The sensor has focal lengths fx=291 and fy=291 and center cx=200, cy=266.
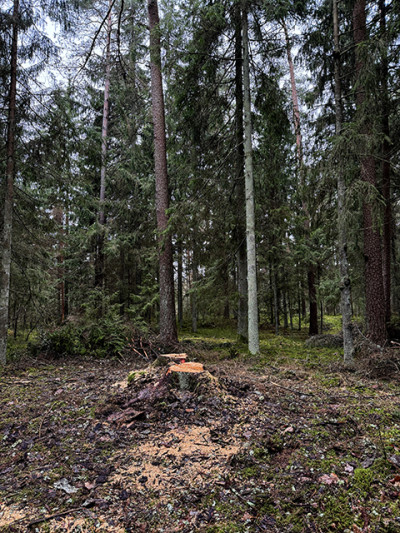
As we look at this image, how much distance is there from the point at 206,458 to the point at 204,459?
0.02 m

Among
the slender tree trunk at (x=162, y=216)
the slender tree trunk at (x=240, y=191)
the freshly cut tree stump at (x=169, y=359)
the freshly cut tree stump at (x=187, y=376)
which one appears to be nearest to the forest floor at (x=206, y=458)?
the freshly cut tree stump at (x=187, y=376)

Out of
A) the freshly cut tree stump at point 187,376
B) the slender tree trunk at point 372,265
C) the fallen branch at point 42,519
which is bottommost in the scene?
the fallen branch at point 42,519

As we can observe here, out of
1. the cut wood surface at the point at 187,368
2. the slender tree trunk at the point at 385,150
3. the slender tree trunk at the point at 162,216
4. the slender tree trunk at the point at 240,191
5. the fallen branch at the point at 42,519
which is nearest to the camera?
the fallen branch at the point at 42,519

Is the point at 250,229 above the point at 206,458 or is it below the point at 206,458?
above

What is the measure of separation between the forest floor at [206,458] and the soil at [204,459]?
0.4 inches

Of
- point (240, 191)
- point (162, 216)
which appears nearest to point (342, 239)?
point (240, 191)

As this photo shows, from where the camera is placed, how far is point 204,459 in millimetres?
2768

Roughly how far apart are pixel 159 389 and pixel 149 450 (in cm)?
122

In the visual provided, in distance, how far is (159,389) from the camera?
13.7ft

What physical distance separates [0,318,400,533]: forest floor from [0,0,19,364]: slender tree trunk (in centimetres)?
236

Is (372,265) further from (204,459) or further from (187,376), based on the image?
(204,459)

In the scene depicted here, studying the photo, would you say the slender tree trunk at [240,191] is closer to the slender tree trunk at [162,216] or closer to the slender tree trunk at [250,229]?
the slender tree trunk at [250,229]

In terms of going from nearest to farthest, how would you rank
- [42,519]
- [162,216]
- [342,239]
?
[42,519] < [342,239] < [162,216]

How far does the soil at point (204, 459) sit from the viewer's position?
80.6 inches
